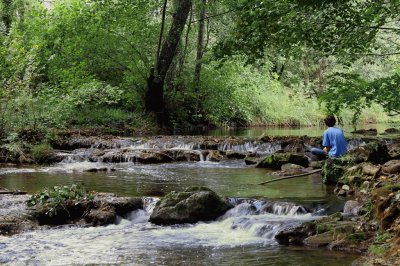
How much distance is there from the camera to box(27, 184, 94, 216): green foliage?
8.41 metres

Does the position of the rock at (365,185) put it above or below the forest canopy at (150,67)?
below

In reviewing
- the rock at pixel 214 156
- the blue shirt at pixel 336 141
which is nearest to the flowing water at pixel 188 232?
the blue shirt at pixel 336 141

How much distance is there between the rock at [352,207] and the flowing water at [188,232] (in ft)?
0.69

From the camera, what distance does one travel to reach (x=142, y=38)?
23.6 meters

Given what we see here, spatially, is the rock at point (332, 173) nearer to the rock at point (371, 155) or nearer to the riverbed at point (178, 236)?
the riverbed at point (178, 236)

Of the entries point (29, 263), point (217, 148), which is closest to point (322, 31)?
point (29, 263)

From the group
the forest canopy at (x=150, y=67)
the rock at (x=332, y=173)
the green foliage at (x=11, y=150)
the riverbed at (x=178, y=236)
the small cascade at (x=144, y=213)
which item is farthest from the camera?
the green foliage at (x=11, y=150)

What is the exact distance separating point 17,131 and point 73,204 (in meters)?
8.91

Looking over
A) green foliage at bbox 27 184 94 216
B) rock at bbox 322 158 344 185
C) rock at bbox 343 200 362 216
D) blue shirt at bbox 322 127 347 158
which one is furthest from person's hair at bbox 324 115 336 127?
green foliage at bbox 27 184 94 216

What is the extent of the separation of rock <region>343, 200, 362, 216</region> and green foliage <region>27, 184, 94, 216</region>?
14.5ft

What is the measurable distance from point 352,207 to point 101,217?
4201 mm

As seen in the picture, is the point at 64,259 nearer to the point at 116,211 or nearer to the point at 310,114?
the point at 116,211

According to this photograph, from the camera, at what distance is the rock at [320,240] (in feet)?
21.7

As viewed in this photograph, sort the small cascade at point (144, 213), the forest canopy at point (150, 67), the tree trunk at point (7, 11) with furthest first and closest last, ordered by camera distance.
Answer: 1. the tree trunk at point (7, 11)
2. the forest canopy at point (150, 67)
3. the small cascade at point (144, 213)
